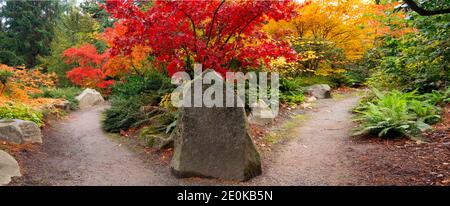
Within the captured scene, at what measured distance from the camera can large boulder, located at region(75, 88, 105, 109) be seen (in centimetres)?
1370

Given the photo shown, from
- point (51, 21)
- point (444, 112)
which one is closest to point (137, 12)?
point (444, 112)

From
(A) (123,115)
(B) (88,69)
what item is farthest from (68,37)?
(A) (123,115)

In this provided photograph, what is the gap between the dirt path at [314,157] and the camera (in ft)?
15.5

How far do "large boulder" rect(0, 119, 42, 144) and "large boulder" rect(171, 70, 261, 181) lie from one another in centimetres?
338

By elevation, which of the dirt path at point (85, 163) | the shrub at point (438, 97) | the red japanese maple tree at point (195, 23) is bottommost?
the dirt path at point (85, 163)

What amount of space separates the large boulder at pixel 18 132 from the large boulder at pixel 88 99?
742 cm

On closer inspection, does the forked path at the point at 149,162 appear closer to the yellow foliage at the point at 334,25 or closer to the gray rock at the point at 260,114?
the gray rock at the point at 260,114

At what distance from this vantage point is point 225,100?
4.80 metres

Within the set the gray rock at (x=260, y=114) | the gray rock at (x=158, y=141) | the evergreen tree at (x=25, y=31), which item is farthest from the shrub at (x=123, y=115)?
the evergreen tree at (x=25, y=31)

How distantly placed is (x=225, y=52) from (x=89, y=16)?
18105 mm

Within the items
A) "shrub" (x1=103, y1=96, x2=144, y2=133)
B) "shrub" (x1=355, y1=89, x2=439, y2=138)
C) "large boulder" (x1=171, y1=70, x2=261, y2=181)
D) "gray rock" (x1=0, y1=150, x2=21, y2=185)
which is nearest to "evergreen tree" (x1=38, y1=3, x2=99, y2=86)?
"shrub" (x1=103, y1=96, x2=144, y2=133)

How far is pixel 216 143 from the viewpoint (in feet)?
15.8

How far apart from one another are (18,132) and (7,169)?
1631mm

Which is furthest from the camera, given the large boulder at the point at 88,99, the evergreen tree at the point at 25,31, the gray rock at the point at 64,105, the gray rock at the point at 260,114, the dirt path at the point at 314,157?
the evergreen tree at the point at 25,31
